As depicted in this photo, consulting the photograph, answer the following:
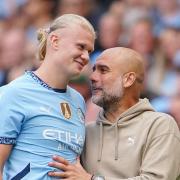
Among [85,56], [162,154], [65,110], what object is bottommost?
[162,154]

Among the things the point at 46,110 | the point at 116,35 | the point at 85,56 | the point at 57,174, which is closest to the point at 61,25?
the point at 85,56

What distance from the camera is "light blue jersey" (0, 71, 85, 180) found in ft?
15.7

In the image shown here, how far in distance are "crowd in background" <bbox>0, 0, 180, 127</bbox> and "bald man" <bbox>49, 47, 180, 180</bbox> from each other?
2.45 m

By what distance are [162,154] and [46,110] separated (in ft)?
2.33

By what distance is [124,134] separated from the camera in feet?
16.9

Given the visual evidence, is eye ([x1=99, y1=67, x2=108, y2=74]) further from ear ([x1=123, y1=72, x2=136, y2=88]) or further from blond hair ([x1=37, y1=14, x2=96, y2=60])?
blond hair ([x1=37, y1=14, x2=96, y2=60])

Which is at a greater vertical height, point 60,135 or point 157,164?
point 60,135

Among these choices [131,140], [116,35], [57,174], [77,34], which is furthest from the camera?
[116,35]

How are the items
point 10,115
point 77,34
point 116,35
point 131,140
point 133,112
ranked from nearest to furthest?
point 10,115, point 77,34, point 131,140, point 133,112, point 116,35

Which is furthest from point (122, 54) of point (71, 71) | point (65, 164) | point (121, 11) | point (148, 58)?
point (121, 11)

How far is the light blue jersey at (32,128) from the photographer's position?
15.7 feet

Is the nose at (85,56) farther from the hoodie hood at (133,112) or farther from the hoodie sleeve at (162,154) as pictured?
the hoodie sleeve at (162,154)

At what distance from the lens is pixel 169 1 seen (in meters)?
9.04

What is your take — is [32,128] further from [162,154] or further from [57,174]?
[162,154]
